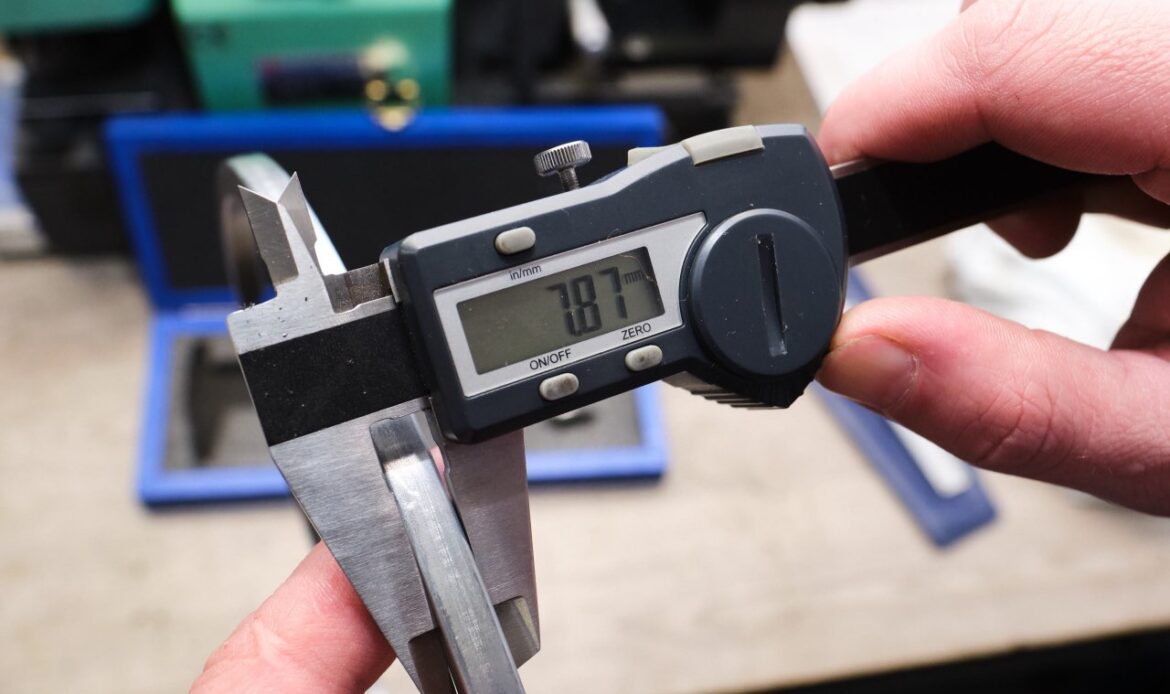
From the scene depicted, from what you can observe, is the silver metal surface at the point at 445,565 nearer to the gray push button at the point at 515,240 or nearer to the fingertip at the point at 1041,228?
the gray push button at the point at 515,240

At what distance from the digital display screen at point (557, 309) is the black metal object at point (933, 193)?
0.57ft

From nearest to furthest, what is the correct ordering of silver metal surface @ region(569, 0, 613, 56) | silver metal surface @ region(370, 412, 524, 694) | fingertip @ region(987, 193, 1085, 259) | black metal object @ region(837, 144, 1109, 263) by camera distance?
1. silver metal surface @ region(370, 412, 524, 694)
2. black metal object @ region(837, 144, 1109, 263)
3. fingertip @ region(987, 193, 1085, 259)
4. silver metal surface @ region(569, 0, 613, 56)

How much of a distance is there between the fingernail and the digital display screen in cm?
13

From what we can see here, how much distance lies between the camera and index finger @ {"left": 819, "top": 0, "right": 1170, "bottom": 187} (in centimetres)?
56

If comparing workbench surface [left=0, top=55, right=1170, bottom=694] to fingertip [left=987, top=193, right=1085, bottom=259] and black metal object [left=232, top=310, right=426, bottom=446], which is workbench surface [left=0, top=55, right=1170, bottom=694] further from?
black metal object [left=232, top=310, right=426, bottom=446]

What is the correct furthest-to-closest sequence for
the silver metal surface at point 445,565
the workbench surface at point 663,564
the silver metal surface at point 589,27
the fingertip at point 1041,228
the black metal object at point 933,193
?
1. the silver metal surface at point 589,27
2. the workbench surface at point 663,564
3. the fingertip at point 1041,228
4. the black metal object at point 933,193
5. the silver metal surface at point 445,565

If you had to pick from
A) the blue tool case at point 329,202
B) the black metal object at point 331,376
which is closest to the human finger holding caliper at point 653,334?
the black metal object at point 331,376

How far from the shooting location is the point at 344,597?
59 centimetres

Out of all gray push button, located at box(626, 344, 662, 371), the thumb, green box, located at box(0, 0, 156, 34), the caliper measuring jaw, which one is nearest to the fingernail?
the thumb

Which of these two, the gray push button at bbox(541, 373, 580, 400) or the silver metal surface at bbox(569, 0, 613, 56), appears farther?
the silver metal surface at bbox(569, 0, 613, 56)

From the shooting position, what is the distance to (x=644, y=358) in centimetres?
55

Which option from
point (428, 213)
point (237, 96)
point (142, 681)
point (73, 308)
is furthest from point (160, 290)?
point (142, 681)

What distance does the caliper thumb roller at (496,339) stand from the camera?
1.65 ft

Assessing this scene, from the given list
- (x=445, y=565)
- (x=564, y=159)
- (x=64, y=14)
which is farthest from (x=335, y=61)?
(x=445, y=565)
